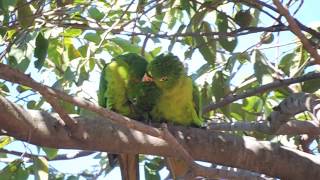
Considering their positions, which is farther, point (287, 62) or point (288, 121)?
point (287, 62)

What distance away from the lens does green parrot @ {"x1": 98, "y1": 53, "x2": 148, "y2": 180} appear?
9.87 feet

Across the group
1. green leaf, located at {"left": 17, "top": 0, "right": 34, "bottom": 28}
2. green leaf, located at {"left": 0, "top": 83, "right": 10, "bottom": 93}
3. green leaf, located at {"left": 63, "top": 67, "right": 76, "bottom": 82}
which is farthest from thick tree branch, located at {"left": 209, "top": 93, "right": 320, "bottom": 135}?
green leaf, located at {"left": 0, "top": 83, "right": 10, "bottom": 93}

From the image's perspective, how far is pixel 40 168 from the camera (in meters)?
2.55

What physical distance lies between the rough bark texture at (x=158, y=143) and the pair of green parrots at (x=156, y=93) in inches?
24.3

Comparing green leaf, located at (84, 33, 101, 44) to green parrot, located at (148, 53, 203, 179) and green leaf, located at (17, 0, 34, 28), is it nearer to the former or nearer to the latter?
green parrot, located at (148, 53, 203, 179)

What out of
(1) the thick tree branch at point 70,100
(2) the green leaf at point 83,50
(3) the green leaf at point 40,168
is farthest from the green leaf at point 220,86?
(1) the thick tree branch at point 70,100

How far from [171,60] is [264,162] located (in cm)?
96

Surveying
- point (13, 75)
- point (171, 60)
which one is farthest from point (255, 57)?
point (13, 75)

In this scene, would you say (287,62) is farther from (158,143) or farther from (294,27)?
(158,143)

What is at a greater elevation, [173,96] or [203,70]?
[203,70]

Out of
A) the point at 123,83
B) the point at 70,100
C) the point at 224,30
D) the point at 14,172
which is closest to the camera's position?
the point at 70,100

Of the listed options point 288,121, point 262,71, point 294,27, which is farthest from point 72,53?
point 294,27

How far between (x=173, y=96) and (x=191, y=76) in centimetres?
25

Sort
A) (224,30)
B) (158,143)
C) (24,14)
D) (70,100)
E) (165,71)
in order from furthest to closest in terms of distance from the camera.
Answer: (165,71)
(224,30)
(24,14)
(158,143)
(70,100)
